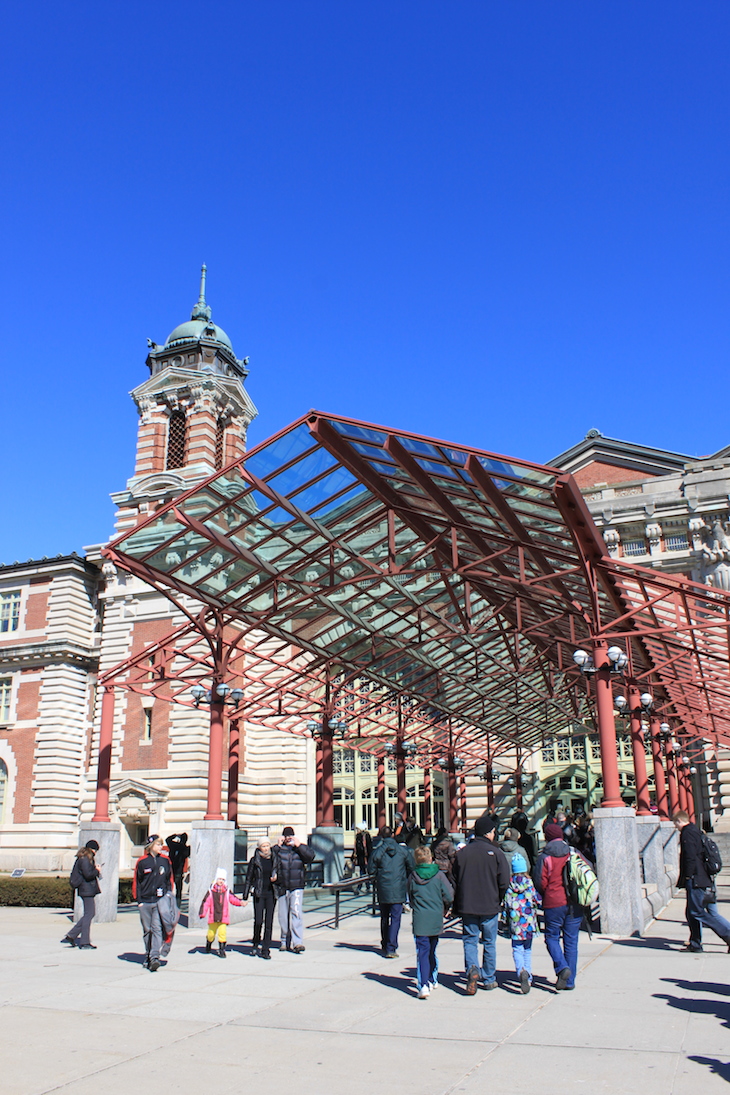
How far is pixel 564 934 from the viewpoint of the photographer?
908 centimetres

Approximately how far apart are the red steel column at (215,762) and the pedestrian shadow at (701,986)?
9633 mm

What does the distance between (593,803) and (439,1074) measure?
113 ft

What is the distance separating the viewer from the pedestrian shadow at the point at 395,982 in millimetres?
9477

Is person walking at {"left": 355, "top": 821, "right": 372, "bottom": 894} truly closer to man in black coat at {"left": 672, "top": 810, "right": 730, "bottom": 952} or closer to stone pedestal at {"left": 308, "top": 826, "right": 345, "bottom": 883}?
stone pedestal at {"left": 308, "top": 826, "right": 345, "bottom": 883}

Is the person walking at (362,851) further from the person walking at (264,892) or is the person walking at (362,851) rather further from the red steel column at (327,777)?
the person walking at (264,892)

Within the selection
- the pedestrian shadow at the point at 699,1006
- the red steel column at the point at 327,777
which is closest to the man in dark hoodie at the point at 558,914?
the pedestrian shadow at the point at 699,1006

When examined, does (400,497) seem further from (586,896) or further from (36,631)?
(36,631)

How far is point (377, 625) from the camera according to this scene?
77.5ft

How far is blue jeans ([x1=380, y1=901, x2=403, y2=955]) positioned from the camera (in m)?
11.7

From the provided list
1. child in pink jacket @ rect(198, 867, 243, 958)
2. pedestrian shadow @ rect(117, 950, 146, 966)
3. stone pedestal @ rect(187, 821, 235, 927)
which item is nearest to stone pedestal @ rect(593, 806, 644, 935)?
child in pink jacket @ rect(198, 867, 243, 958)

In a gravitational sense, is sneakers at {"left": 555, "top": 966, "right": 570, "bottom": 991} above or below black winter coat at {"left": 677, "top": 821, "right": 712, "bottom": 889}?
below

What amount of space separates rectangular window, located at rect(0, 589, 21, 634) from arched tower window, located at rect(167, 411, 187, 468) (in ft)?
35.0

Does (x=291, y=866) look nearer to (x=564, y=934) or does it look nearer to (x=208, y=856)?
(x=208, y=856)

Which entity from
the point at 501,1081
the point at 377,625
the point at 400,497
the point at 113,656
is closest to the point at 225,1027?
the point at 501,1081
